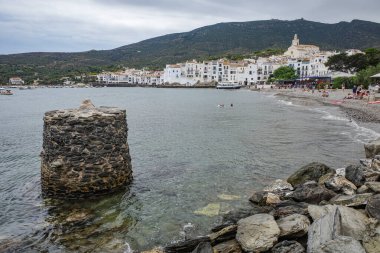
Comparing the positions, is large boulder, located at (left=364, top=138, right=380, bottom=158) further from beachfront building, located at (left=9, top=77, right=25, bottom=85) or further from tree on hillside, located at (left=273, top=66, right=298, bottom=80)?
beachfront building, located at (left=9, top=77, right=25, bottom=85)

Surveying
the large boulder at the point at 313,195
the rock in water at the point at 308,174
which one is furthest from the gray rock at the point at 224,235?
the rock in water at the point at 308,174

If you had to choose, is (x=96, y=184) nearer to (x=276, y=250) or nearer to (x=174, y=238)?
(x=174, y=238)

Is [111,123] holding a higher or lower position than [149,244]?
higher

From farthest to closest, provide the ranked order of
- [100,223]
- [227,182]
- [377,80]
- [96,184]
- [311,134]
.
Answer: [377,80] → [311,134] → [227,182] → [96,184] → [100,223]

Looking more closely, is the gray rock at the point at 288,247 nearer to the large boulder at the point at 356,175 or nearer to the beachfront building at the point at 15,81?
the large boulder at the point at 356,175

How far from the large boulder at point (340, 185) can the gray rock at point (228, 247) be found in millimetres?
4495

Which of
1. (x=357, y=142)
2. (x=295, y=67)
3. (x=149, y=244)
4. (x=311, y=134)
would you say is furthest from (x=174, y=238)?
(x=295, y=67)

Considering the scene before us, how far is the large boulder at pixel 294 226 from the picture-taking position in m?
7.66

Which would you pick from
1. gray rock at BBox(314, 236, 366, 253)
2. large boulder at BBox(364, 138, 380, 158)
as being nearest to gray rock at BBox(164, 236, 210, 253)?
gray rock at BBox(314, 236, 366, 253)

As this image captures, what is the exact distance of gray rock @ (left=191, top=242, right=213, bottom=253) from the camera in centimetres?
741

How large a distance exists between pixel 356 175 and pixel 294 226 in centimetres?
510

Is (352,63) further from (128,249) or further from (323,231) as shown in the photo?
(128,249)

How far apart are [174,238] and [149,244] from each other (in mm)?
648

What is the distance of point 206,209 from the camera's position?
431 inches
